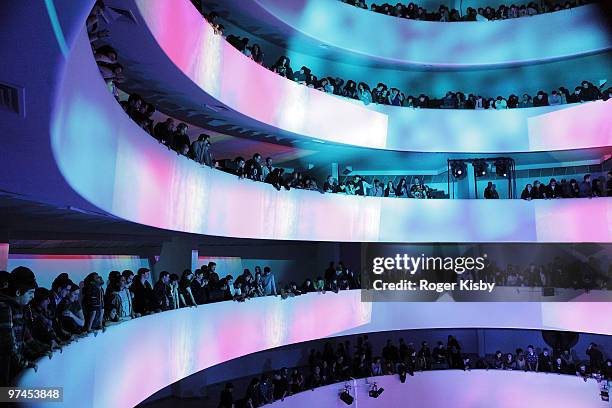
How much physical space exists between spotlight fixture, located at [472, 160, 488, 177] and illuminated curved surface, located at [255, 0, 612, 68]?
3.70m

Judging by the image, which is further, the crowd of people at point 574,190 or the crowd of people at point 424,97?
the crowd of people at point 574,190

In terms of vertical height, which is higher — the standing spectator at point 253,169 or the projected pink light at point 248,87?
the projected pink light at point 248,87

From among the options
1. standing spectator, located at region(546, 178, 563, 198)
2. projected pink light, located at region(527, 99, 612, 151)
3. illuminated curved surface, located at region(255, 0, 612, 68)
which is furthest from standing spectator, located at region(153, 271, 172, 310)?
projected pink light, located at region(527, 99, 612, 151)

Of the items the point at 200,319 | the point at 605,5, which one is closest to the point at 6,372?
the point at 200,319

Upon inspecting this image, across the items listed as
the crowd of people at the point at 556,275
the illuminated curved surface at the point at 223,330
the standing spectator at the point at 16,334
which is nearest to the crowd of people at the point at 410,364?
the illuminated curved surface at the point at 223,330

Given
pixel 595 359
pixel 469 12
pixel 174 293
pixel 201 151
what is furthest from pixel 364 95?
pixel 595 359

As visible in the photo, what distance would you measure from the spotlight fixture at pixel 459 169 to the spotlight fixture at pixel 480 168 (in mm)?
641

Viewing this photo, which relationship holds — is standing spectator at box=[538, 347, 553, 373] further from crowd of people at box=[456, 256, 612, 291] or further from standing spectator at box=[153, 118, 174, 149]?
standing spectator at box=[153, 118, 174, 149]

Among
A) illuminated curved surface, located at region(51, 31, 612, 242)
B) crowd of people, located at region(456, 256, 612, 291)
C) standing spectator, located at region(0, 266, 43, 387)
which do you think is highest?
illuminated curved surface, located at region(51, 31, 612, 242)

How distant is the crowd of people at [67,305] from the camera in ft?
15.9

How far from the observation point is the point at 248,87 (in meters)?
14.2

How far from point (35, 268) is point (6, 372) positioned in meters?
7.61

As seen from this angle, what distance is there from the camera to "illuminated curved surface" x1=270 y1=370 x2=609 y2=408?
17781 millimetres

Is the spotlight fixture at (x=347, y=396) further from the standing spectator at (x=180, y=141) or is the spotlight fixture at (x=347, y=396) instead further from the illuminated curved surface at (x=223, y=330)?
the standing spectator at (x=180, y=141)
